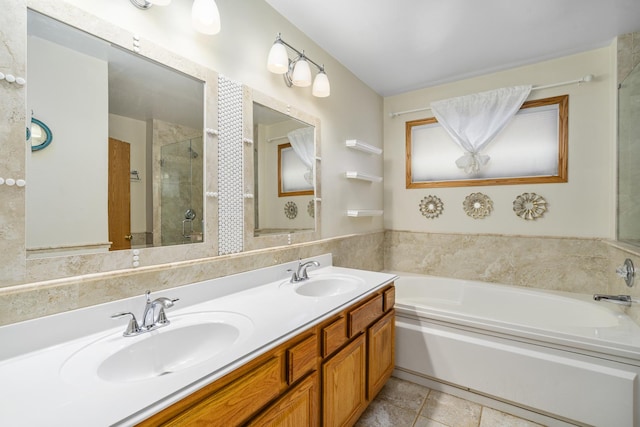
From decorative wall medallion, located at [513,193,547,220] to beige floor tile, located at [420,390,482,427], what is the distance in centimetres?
165

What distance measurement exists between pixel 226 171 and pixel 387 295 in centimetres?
125

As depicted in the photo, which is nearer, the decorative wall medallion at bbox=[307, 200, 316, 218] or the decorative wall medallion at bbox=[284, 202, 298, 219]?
the decorative wall medallion at bbox=[284, 202, 298, 219]

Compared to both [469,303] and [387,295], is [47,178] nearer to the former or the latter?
[387,295]

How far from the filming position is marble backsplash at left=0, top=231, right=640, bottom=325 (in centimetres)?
96

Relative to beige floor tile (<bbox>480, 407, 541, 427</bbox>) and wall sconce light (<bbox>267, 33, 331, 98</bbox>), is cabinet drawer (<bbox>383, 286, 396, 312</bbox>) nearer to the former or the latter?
beige floor tile (<bbox>480, 407, 541, 427</bbox>)

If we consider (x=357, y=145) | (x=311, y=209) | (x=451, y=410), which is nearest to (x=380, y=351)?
(x=451, y=410)

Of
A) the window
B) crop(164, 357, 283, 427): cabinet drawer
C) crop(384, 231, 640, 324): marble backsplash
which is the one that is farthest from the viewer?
the window

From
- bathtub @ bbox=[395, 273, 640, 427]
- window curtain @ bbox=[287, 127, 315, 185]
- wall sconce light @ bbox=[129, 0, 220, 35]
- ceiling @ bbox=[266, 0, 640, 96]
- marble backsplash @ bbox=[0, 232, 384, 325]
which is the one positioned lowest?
bathtub @ bbox=[395, 273, 640, 427]

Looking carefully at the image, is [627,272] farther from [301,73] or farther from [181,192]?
[181,192]

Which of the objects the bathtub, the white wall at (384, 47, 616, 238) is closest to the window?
the white wall at (384, 47, 616, 238)

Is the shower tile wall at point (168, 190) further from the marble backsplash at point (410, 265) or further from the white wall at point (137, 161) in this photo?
the marble backsplash at point (410, 265)

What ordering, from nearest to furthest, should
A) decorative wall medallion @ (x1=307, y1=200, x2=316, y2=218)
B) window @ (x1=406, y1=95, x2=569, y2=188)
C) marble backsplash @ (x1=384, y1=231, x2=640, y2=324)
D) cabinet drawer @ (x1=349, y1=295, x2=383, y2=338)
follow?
cabinet drawer @ (x1=349, y1=295, x2=383, y2=338), decorative wall medallion @ (x1=307, y1=200, x2=316, y2=218), marble backsplash @ (x1=384, y1=231, x2=640, y2=324), window @ (x1=406, y1=95, x2=569, y2=188)

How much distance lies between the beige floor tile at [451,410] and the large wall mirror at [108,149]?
1.78 m

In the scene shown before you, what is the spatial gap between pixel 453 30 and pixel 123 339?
2.63 metres
